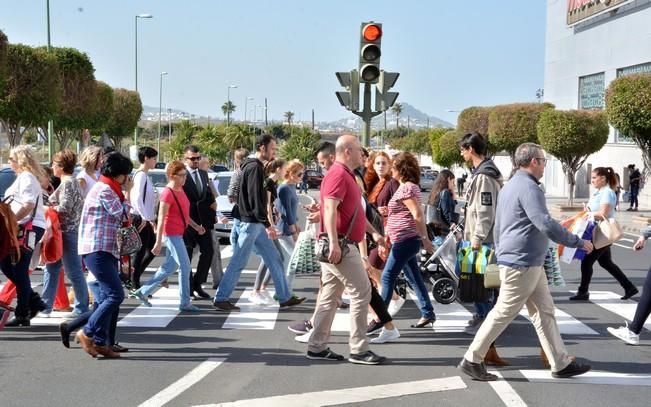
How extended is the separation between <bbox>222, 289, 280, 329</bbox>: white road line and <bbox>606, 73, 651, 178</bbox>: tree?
21.2 meters

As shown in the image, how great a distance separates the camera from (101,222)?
739 centimetres

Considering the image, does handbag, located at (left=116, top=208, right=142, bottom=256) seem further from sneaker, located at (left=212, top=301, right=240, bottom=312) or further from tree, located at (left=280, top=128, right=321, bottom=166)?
tree, located at (left=280, top=128, right=321, bottom=166)

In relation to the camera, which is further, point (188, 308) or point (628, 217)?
point (628, 217)

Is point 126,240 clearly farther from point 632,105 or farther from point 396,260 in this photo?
point 632,105

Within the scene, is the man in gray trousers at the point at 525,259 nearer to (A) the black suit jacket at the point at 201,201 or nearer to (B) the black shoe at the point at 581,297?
(B) the black shoe at the point at 581,297

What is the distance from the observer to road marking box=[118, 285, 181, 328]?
30.3ft

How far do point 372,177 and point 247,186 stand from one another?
4.70 feet

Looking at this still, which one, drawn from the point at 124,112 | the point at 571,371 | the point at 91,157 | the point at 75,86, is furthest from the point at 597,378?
the point at 124,112

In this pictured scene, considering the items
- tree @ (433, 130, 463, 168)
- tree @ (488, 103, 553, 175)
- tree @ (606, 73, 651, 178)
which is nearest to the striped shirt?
tree @ (606, 73, 651, 178)

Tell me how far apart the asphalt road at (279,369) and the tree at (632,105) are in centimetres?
2042

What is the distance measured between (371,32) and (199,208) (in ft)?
9.89

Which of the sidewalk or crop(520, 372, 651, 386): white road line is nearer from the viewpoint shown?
crop(520, 372, 651, 386): white road line

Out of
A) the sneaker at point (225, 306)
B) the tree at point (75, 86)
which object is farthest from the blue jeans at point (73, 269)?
the tree at point (75, 86)

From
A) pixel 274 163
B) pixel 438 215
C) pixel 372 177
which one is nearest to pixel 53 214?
pixel 274 163
